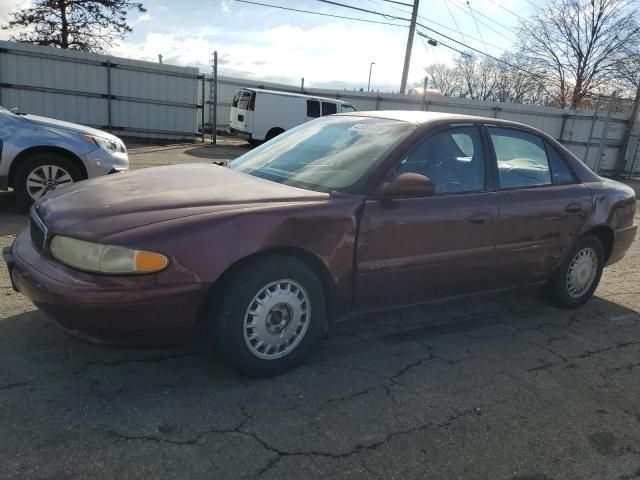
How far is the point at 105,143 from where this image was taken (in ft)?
20.4

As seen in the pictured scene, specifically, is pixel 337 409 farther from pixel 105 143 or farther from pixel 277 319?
pixel 105 143

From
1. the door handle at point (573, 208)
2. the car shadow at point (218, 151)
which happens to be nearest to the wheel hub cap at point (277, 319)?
the door handle at point (573, 208)

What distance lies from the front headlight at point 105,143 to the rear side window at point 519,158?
454 centimetres

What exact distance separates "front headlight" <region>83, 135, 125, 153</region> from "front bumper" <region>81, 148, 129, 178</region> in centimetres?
8

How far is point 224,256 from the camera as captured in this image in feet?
8.36

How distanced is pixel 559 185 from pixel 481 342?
57.0 inches

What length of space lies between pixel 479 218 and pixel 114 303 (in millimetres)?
2351

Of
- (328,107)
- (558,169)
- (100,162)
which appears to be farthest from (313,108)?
(558,169)

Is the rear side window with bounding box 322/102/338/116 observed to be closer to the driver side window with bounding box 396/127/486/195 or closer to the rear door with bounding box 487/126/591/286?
the rear door with bounding box 487/126/591/286

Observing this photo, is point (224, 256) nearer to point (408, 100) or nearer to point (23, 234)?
point (23, 234)

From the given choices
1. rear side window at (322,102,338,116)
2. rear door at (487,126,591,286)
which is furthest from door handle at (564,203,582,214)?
rear side window at (322,102,338,116)

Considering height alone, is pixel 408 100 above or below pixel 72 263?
above

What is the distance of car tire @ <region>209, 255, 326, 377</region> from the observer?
2.64 m

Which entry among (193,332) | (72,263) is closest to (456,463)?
(193,332)
